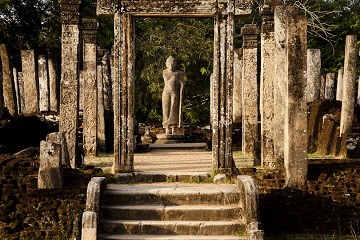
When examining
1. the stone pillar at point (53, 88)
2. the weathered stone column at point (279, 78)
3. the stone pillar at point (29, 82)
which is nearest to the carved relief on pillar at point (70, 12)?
the weathered stone column at point (279, 78)

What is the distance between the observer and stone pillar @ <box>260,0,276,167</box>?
1306 cm

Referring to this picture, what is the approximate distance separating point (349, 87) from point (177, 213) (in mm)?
6813

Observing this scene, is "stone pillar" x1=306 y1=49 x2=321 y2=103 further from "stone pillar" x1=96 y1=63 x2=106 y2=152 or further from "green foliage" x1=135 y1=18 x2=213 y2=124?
"stone pillar" x1=96 y1=63 x2=106 y2=152

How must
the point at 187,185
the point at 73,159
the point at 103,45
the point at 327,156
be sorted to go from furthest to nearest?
the point at 103,45
the point at 327,156
the point at 73,159
the point at 187,185

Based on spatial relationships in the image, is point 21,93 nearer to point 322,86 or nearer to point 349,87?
point 322,86

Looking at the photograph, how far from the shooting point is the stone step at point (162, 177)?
433 inches

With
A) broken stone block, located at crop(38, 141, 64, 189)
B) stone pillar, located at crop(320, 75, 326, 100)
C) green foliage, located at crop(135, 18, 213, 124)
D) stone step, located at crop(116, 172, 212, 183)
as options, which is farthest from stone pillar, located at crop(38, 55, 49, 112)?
broken stone block, located at crop(38, 141, 64, 189)

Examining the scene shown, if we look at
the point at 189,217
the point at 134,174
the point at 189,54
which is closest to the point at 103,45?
the point at 189,54

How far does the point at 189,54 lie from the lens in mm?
25078

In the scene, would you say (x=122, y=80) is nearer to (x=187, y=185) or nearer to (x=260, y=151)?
(x=187, y=185)

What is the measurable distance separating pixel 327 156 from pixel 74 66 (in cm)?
564

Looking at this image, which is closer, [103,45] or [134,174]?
[134,174]

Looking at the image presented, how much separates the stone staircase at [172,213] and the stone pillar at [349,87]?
209 inches

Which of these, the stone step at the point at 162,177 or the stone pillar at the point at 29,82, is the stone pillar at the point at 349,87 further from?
the stone pillar at the point at 29,82
